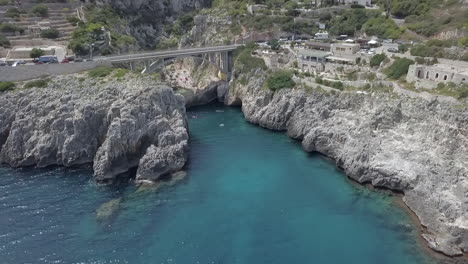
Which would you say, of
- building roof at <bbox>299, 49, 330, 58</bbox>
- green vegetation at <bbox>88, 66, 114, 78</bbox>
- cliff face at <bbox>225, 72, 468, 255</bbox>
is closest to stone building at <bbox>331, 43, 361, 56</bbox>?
building roof at <bbox>299, 49, 330, 58</bbox>

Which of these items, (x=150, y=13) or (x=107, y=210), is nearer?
(x=107, y=210)

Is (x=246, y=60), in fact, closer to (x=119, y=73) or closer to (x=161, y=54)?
(x=161, y=54)

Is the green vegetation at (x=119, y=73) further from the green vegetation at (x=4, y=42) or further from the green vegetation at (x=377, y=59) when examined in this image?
the green vegetation at (x=377, y=59)

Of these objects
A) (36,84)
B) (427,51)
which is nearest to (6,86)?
(36,84)

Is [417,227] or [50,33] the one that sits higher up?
[50,33]

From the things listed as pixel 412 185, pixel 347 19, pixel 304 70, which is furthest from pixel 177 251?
pixel 347 19

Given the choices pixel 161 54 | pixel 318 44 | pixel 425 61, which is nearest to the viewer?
pixel 425 61

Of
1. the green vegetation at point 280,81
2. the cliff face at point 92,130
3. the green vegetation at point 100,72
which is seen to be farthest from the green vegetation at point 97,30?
the green vegetation at point 280,81

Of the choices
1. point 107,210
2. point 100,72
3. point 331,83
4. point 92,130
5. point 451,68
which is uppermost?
point 100,72
